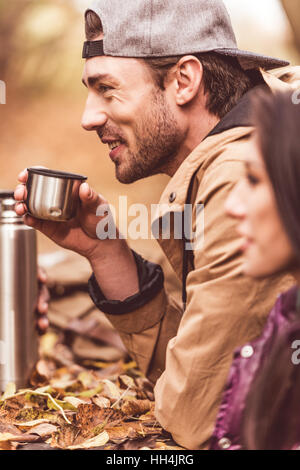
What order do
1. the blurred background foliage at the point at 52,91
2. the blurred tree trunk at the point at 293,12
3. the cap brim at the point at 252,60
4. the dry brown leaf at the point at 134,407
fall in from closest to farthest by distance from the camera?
1. the dry brown leaf at the point at 134,407
2. the cap brim at the point at 252,60
3. the blurred tree trunk at the point at 293,12
4. the blurred background foliage at the point at 52,91

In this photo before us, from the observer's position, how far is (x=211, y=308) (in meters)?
1.62

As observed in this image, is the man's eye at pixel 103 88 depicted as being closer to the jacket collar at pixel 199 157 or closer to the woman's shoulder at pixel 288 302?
the jacket collar at pixel 199 157

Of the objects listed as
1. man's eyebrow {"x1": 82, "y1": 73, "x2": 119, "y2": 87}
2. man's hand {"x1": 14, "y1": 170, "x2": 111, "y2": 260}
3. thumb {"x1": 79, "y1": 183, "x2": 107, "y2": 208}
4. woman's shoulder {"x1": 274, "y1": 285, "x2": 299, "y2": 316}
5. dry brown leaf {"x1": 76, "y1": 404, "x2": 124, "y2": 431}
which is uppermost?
man's eyebrow {"x1": 82, "y1": 73, "x2": 119, "y2": 87}

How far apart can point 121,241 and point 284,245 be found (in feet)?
4.78

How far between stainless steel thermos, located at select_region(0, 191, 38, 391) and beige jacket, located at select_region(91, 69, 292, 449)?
80cm

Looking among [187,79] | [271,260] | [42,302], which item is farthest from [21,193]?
[271,260]

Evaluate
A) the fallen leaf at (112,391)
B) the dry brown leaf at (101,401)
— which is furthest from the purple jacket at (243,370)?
the fallen leaf at (112,391)

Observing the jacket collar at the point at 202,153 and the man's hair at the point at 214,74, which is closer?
the jacket collar at the point at 202,153

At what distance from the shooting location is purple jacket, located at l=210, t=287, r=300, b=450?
51.9 inches

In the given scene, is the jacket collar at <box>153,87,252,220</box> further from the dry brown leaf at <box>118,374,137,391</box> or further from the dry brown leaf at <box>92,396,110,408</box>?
the dry brown leaf at <box>118,374,137,391</box>

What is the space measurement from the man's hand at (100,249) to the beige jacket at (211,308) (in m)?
0.67

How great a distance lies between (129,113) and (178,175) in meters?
0.48

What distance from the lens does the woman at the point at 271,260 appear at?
3.59 feet

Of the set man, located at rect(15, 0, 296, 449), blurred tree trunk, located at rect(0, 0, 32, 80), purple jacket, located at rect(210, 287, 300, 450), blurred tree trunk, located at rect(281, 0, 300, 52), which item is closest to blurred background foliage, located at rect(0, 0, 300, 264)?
blurred tree trunk, located at rect(0, 0, 32, 80)
